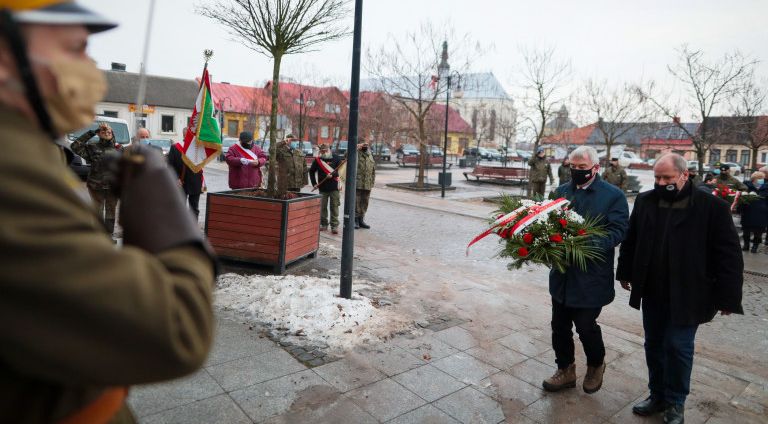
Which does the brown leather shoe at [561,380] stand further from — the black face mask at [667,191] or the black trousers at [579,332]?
the black face mask at [667,191]

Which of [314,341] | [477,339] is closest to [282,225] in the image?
[314,341]

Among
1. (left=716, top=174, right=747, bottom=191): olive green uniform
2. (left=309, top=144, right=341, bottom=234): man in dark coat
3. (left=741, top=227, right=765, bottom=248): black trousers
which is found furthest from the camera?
(left=716, top=174, right=747, bottom=191): olive green uniform

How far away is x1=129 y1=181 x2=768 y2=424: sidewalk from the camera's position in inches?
139

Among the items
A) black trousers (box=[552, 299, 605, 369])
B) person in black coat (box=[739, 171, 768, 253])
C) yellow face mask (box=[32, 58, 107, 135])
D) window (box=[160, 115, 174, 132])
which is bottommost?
black trousers (box=[552, 299, 605, 369])

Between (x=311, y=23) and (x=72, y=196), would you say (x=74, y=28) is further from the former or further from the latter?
(x=311, y=23)

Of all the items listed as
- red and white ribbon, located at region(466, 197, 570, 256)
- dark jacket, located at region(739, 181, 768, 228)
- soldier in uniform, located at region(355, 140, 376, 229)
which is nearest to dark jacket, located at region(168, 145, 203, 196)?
soldier in uniform, located at region(355, 140, 376, 229)

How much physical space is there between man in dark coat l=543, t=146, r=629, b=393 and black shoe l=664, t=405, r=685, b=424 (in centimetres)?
52

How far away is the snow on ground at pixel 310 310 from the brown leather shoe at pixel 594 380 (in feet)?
5.95

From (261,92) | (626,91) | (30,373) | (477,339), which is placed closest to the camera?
(30,373)

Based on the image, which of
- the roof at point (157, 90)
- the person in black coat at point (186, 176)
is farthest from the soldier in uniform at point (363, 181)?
the roof at point (157, 90)

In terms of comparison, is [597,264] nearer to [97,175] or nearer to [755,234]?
[97,175]

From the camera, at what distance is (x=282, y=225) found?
684 centimetres

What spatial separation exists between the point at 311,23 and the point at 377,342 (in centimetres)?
505

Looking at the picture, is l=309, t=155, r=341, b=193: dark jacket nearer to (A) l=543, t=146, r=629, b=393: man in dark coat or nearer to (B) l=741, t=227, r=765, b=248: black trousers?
(A) l=543, t=146, r=629, b=393: man in dark coat
